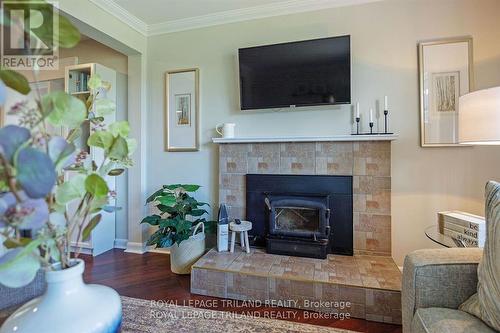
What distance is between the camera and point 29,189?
440 mm

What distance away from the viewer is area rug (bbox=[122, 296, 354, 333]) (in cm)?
162

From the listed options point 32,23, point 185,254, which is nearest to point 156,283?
point 185,254

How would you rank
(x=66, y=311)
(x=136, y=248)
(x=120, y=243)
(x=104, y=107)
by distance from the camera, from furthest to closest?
(x=120, y=243) → (x=136, y=248) → (x=104, y=107) → (x=66, y=311)

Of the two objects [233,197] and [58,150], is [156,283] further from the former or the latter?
[58,150]

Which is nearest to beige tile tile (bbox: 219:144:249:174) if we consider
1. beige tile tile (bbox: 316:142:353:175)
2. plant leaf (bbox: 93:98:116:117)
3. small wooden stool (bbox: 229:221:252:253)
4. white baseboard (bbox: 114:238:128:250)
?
small wooden stool (bbox: 229:221:252:253)

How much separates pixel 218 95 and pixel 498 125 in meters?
2.22

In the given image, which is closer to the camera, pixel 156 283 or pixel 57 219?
pixel 57 219

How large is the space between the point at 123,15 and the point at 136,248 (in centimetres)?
250

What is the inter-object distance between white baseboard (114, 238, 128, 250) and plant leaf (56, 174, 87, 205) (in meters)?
2.87

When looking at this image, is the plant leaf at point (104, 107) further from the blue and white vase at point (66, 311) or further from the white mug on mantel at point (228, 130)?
the white mug on mantel at point (228, 130)

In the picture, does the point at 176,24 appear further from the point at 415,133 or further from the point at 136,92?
the point at 415,133

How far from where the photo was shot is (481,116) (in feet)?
4.70

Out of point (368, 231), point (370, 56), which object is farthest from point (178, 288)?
point (370, 56)

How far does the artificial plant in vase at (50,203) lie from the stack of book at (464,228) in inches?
76.5
